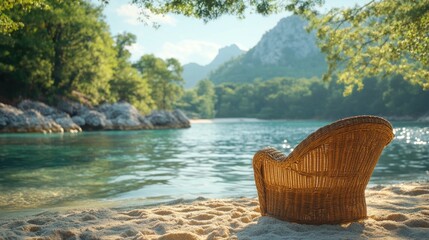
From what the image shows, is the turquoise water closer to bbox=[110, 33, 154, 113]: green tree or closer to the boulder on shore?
the boulder on shore

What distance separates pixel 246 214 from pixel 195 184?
4.83m

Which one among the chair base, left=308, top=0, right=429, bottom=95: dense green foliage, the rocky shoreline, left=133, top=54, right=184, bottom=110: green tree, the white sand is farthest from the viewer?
left=133, top=54, right=184, bottom=110: green tree

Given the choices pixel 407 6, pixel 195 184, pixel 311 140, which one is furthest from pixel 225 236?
pixel 407 6

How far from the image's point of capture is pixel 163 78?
69250 millimetres

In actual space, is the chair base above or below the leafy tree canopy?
below

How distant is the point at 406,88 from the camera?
265 ft

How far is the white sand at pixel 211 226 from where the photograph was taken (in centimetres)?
397

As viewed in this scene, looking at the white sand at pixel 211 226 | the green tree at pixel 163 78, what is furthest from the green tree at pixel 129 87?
the white sand at pixel 211 226

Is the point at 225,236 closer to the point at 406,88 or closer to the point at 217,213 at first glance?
the point at 217,213

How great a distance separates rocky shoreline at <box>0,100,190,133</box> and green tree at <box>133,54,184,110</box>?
1092 centimetres

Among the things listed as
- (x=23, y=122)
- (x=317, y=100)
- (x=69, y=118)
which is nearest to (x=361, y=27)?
(x=23, y=122)

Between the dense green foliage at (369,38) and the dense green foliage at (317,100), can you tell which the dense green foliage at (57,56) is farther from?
the dense green foliage at (317,100)

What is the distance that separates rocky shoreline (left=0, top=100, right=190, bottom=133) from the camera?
35.4 m

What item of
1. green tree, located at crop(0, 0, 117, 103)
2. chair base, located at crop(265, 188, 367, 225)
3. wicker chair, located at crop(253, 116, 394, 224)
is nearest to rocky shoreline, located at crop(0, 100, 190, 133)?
green tree, located at crop(0, 0, 117, 103)
